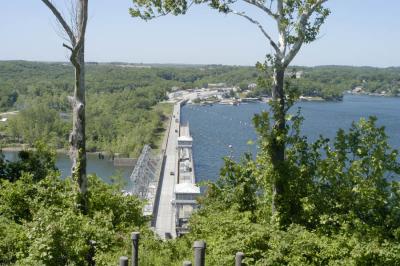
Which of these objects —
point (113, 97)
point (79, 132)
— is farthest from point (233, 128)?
point (79, 132)

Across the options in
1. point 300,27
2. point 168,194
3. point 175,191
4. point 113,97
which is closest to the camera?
point 300,27

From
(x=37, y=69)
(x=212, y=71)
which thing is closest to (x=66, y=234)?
(x=37, y=69)

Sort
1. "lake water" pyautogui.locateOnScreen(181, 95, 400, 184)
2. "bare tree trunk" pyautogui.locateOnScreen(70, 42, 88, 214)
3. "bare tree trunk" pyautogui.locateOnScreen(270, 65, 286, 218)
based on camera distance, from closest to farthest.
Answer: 1. "bare tree trunk" pyautogui.locateOnScreen(270, 65, 286, 218)
2. "bare tree trunk" pyautogui.locateOnScreen(70, 42, 88, 214)
3. "lake water" pyautogui.locateOnScreen(181, 95, 400, 184)

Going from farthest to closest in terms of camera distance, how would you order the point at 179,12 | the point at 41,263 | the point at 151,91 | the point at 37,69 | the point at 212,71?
the point at 212,71
the point at 37,69
the point at 151,91
the point at 179,12
the point at 41,263

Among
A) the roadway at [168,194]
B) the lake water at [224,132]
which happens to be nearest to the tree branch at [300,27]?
the roadway at [168,194]

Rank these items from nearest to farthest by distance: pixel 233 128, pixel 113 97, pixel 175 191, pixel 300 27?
pixel 300 27
pixel 175 191
pixel 233 128
pixel 113 97

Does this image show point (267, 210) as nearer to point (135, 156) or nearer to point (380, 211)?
point (380, 211)

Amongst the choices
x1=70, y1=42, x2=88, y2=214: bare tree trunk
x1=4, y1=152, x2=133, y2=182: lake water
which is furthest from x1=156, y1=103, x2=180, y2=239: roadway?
x1=70, y1=42, x2=88, y2=214: bare tree trunk

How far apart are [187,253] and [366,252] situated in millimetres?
2225

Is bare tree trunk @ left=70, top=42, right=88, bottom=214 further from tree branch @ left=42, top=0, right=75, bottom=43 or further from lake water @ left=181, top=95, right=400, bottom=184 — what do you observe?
lake water @ left=181, top=95, right=400, bottom=184

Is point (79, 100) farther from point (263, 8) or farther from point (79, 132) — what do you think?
point (263, 8)

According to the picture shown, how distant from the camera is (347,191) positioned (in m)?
6.55

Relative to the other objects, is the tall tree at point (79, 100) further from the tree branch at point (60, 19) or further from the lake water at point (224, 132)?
the lake water at point (224, 132)

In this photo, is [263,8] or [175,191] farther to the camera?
[175,191]
